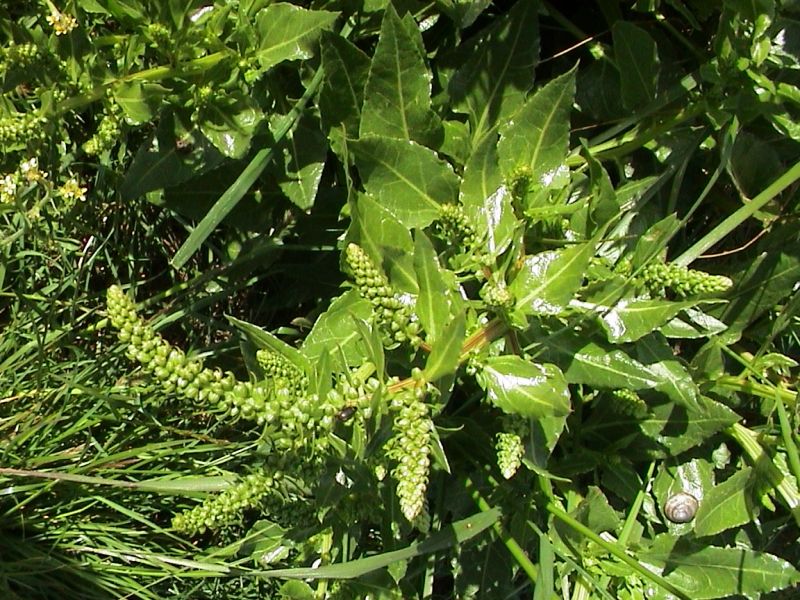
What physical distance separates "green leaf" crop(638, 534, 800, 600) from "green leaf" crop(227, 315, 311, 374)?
1164 millimetres

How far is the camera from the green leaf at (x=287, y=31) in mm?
1961

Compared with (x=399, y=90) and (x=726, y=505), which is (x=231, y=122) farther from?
(x=726, y=505)

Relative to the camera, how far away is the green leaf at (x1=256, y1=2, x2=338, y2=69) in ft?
6.43

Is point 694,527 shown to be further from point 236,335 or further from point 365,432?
point 236,335

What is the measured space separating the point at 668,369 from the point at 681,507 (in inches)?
18.8

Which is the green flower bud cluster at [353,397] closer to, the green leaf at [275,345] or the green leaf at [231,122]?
the green leaf at [275,345]

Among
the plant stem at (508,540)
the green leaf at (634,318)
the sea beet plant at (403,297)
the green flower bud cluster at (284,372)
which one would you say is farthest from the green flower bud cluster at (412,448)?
the plant stem at (508,540)

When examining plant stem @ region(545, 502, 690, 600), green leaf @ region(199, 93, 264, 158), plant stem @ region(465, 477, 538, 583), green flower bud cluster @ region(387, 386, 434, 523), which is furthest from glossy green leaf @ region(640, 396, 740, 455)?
green leaf @ region(199, 93, 264, 158)

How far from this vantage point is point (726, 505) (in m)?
2.25

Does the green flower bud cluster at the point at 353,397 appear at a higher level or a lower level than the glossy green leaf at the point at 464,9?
lower

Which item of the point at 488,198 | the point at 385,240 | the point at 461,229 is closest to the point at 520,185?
the point at 488,198

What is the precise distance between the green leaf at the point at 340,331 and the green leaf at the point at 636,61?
2.98 ft

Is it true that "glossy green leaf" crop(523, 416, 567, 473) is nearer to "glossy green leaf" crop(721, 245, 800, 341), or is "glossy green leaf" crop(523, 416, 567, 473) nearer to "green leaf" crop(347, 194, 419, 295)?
"green leaf" crop(347, 194, 419, 295)

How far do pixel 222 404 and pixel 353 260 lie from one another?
325mm
